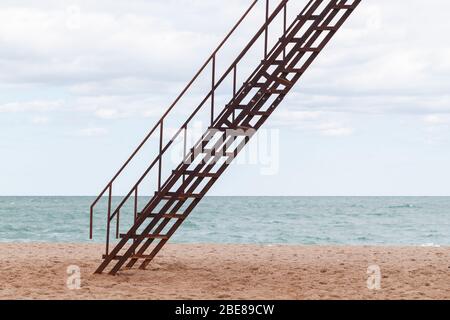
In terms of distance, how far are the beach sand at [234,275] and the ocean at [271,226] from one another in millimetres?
25361

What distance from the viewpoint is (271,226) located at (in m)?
60.0

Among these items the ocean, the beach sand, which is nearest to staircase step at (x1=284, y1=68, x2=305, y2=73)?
the beach sand

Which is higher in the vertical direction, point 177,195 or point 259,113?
point 259,113

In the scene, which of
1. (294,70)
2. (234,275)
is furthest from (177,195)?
(294,70)

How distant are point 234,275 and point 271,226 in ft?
147

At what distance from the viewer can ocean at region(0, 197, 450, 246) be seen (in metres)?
48.8

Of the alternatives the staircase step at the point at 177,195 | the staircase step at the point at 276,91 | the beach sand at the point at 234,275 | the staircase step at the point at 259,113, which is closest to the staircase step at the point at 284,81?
the staircase step at the point at 276,91

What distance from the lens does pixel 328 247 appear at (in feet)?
75.3

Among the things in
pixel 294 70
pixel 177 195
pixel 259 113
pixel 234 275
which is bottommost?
pixel 234 275

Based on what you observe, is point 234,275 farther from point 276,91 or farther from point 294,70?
point 294,70

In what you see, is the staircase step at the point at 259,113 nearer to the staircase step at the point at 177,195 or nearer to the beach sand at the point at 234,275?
the staircase step at the point at 177,195

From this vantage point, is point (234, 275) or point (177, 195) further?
point (234, 275)

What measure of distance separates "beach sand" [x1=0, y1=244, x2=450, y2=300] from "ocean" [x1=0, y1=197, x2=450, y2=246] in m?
25.4
